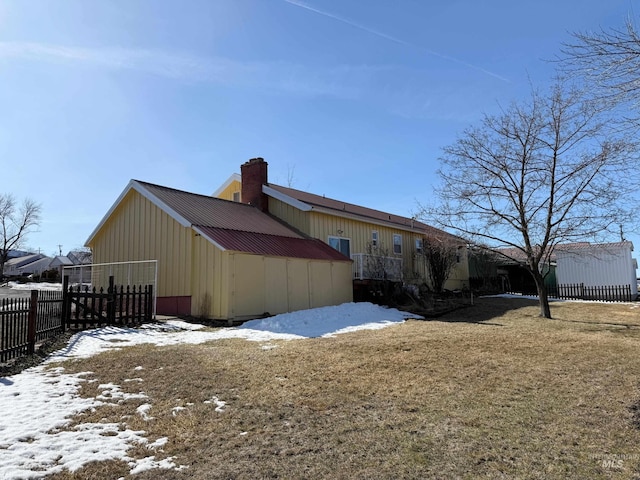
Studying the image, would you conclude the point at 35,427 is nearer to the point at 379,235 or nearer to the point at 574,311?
the point at 574,311

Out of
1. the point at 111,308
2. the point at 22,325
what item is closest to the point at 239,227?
the point at 111,308

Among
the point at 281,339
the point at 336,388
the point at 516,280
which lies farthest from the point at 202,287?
the point at 516,280

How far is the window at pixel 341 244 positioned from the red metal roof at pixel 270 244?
158 centimetres

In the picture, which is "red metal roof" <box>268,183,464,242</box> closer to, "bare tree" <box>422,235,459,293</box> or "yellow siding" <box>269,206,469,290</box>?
"yellow siding" <box>269,206,469,290</box>

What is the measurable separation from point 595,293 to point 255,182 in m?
18.4

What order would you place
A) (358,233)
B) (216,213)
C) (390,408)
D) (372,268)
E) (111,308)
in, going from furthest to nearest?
(358,233)
(372,268)
(216,213)
(111,308)
(390,408)

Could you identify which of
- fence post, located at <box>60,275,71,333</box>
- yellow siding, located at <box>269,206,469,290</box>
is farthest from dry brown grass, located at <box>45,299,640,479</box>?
yellow siding, located at <box>269,206,469,290</box>

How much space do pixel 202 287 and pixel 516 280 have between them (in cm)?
2669

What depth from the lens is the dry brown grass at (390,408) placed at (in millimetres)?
3982

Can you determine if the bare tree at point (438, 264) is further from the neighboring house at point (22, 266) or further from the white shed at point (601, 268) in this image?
the neighboring house at point (22, 266)

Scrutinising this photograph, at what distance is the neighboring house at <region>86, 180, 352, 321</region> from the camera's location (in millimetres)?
14877

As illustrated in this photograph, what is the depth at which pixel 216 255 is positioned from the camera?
14.9m

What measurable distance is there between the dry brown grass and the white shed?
17.6 meters

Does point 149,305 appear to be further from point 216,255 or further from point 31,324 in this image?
point 31,324
